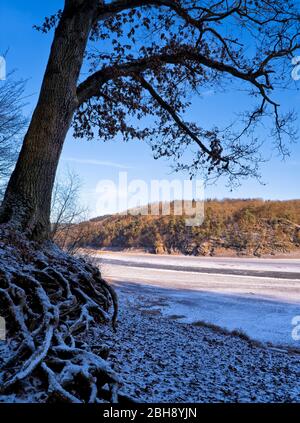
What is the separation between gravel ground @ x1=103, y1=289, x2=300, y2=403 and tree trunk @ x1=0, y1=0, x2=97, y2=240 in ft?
7.66

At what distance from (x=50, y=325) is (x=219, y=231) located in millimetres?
34156

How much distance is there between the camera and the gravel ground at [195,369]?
328cm

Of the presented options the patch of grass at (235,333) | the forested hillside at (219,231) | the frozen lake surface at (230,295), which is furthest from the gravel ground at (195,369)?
the forested hillside at (219,231)

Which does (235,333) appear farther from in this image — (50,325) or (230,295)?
(230,295)

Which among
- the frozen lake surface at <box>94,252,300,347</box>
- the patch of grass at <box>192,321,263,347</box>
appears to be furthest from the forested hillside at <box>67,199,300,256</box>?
the patch of grass at <box>192,321,263,347</box>

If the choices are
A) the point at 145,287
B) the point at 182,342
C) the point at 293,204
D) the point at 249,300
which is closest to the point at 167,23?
the point at 182,342

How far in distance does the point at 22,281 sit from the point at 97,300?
5.39ft

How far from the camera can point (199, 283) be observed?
56.7ft

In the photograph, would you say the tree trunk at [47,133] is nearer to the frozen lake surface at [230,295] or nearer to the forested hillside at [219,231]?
the frozen lake surface at [230,295]

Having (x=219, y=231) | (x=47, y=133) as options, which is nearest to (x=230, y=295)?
(x=47, y=133)

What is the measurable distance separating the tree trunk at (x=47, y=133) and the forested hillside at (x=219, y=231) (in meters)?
26.6

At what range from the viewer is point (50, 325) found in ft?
11.4

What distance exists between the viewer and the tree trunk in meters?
5.60

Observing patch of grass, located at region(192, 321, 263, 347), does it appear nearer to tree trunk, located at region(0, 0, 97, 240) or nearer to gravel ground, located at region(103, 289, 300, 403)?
gravel ground, located at region(103, 289, 300, 403)
